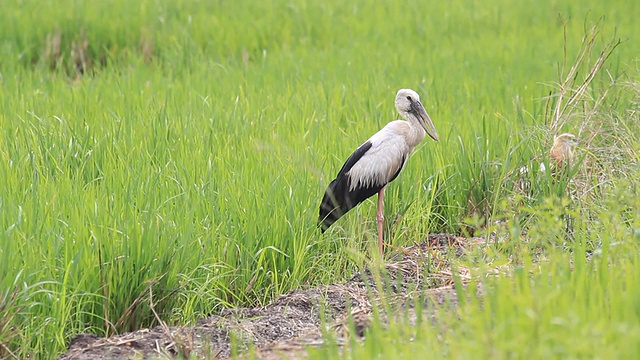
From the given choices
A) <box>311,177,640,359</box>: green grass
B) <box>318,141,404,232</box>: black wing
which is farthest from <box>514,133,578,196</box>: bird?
<box>311,177,640,359</box>: green grass

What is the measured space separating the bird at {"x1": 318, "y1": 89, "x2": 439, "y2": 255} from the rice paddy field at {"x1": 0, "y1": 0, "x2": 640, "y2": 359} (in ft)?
0.50

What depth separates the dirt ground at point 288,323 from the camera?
3.45m

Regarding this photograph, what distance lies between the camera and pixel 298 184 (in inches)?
195

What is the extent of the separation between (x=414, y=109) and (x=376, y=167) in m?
0.54

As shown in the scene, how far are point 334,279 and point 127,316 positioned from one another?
1.16 m

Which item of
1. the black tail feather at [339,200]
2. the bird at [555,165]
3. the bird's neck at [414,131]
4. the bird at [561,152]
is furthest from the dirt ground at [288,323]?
the bird at [561,152]

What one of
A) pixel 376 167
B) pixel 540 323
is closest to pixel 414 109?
pixel 376 167

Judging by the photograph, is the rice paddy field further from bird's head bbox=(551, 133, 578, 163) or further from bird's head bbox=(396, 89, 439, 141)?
bird's head bbox=(396, 89, 439, 141)

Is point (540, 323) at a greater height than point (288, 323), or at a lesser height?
greater

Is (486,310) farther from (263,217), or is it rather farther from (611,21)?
(611,21)

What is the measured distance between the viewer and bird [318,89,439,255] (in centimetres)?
474

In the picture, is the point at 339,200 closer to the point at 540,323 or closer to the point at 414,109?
the point at 414,109

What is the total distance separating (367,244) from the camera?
16.6 ft

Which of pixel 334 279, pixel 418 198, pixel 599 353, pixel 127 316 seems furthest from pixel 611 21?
pixel 599 353
